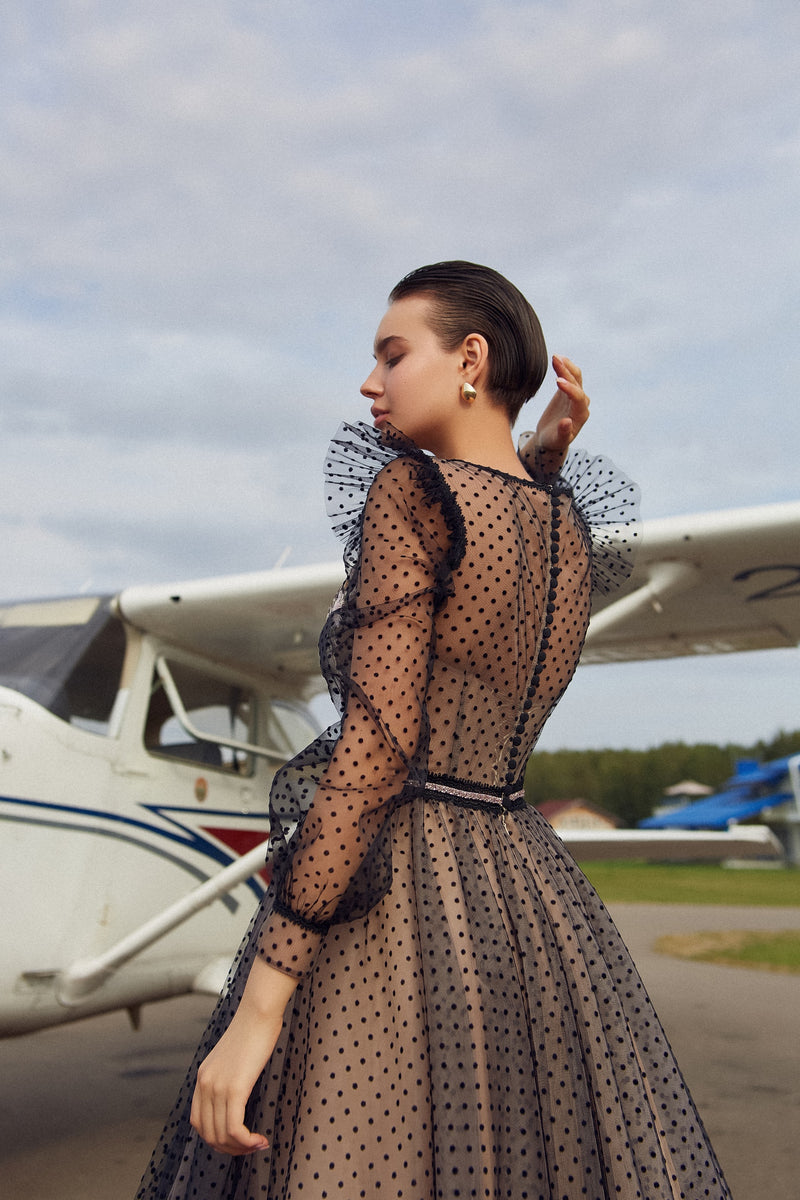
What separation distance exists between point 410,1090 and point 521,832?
0.32m

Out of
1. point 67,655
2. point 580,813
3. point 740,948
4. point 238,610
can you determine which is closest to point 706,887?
point 740,948

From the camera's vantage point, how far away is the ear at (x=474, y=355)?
47.3 inches

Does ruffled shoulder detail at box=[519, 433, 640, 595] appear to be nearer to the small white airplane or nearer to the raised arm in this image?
the raised arm

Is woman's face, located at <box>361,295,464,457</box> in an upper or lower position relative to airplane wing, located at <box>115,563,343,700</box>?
lower

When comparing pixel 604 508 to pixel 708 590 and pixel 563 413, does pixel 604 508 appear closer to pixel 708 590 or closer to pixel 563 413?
pixel 563 413

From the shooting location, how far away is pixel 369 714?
978mm

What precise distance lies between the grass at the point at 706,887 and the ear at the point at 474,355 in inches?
603

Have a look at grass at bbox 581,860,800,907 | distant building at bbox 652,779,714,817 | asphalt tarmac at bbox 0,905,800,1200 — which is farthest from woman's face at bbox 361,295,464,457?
distant building at bbox 652,779,714,817

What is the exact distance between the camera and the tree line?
199 ft

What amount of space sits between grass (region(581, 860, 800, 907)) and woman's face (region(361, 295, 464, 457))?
15.3 meters

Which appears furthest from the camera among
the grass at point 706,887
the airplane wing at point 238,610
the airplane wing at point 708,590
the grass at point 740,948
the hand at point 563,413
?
the grass at point 706,887

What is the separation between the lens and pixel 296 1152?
908 millimetres

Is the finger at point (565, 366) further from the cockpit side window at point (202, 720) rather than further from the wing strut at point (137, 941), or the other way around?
the cockpit side window at point (202, 720)

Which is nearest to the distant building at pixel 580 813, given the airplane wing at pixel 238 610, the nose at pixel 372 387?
the airplane wing at pixel 238 610
